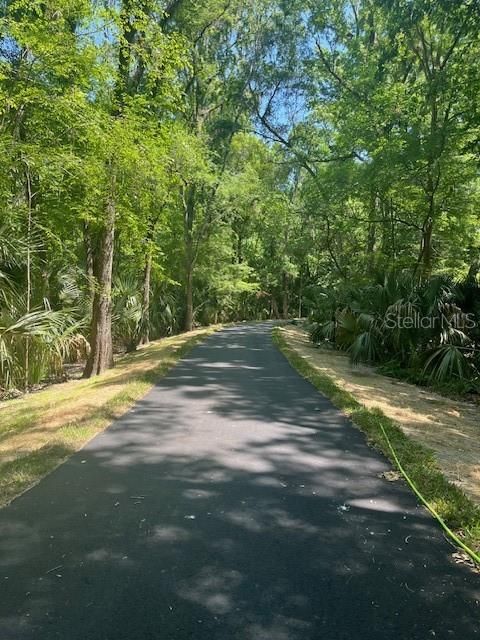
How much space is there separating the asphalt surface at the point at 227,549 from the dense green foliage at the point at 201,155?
5.85 m

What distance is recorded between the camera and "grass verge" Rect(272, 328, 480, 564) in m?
3.66

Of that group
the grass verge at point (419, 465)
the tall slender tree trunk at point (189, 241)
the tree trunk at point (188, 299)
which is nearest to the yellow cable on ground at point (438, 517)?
the grass verge at point (419, 465)

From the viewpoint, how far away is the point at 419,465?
Result: 191 inches

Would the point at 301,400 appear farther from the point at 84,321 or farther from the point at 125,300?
the point at 125,300

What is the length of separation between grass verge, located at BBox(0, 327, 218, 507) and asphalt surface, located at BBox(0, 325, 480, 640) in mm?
208

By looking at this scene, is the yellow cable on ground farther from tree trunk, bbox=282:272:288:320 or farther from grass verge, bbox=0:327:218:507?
tree trunk, bbox=282:272:288:320

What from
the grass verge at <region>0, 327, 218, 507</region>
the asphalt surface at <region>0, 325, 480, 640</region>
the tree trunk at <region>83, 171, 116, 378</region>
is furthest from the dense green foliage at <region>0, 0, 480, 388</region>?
the asphalt surface at <region>0, 325, 480, 640</region>

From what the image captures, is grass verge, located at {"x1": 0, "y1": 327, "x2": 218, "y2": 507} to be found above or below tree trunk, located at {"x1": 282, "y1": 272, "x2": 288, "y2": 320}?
below

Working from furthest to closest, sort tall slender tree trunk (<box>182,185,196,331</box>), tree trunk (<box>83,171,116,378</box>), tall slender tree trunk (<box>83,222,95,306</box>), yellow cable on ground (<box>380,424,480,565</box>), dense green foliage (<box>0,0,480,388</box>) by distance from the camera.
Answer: tall slender tree trunk (<box>182,185,196,331</box>) → tall slender tree trunk (<box>83,222,95,306</box>) → tree trunk (<box>83,171,116,378</box>) → dense green foliage (<box>0,0,480,388</box>) → yellow cable on ground (<box>380,424,480,565</box>)

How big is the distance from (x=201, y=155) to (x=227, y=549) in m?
17.4

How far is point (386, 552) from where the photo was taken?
3.25 metres

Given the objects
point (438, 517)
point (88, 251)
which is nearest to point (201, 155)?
point (88, 251)

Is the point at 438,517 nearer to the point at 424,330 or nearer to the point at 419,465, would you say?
the point at 419,465

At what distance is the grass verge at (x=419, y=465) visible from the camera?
3.66 meters
